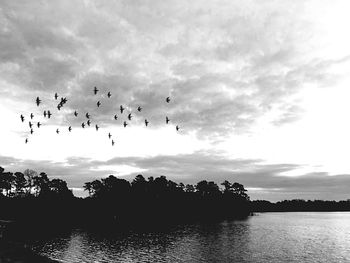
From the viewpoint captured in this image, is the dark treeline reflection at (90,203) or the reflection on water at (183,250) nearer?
the reflection on water at (183,250)

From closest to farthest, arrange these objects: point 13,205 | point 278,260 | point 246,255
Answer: point 278,260 < point 246,255 < point 13,205

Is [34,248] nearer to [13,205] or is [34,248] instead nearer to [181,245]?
[181,245]

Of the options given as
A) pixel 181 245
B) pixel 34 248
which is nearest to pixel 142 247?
pixel 181 245

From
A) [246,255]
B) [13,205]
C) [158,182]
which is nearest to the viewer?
[246,255]

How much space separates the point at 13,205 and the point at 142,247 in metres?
83.2

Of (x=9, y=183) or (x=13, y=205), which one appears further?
(x=9, y=183)

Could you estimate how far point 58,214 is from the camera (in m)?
139

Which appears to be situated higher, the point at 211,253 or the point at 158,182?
the point at 158,182

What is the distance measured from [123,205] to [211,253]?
109 metres

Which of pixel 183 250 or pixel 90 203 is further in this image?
pixel 90 203


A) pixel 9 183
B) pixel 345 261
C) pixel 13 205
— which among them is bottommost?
pixel 345 261

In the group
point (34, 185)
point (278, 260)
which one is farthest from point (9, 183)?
point (278, 260)

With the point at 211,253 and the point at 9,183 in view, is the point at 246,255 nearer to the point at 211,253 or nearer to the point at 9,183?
the point at 211,253

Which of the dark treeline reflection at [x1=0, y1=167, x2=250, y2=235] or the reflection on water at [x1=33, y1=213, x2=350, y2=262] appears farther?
the dark treeline reflection at [x1=0, y1=167, x2=250, y2=235]
